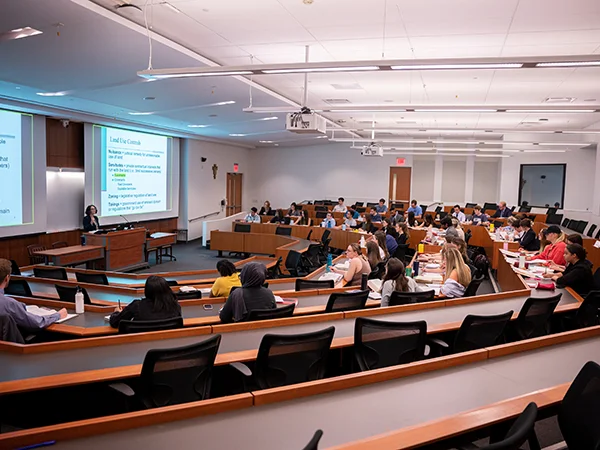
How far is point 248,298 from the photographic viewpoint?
4117mm

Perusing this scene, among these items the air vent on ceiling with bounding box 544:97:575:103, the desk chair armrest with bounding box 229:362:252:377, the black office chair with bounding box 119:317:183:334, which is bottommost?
the desk chair armrest with bounding box 229:362:252:377

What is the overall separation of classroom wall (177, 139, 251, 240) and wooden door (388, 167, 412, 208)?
23.1 feet

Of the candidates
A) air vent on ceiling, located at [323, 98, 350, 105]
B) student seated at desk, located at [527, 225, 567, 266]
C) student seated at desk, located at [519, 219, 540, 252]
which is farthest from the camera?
air vent on ceiling, located at [323, 98, 350, 105]

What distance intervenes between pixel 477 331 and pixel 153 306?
249 cm

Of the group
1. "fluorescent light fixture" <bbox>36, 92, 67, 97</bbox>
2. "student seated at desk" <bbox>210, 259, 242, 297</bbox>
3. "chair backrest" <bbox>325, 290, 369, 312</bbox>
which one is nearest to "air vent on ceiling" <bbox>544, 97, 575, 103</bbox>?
"chair backrest" <bbox>325, 290, 369, 312</bbox>

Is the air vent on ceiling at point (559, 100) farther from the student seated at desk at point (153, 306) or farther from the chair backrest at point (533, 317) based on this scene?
the student seated at desk at point (153, 306)

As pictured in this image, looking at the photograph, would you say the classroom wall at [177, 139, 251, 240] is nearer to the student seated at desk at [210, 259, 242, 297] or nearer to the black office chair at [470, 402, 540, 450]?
the student seated at desk at [210, 259, 242, 297]

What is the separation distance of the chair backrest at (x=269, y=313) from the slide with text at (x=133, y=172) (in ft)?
33.4

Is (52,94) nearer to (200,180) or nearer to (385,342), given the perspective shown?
(385,342)

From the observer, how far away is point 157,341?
329cm

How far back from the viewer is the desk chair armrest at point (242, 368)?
2865 millimetres

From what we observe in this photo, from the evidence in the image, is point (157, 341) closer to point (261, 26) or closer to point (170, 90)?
point (261, 26)

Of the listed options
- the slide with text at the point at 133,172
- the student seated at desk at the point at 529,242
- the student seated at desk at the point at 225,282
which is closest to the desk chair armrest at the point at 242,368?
the student seated at desk at the point at 225,282

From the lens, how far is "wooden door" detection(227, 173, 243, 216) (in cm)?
2108
